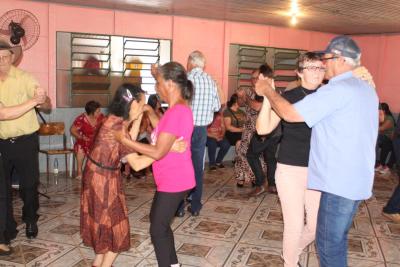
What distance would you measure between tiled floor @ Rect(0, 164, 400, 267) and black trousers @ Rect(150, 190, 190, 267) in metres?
0.79

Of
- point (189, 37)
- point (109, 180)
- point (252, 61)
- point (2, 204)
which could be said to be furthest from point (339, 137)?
point (252, 61)

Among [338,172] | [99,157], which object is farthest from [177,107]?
[338,172]

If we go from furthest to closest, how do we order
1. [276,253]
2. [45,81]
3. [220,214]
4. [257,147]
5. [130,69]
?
[130,69], [45,81], [257,147], [220,214], [276,253]

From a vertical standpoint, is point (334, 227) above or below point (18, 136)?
below

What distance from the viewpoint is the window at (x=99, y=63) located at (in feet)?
22.1

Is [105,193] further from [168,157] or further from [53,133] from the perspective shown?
[53,133]

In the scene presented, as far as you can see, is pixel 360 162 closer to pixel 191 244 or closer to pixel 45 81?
pixel 191 244

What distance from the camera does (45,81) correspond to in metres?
6.62

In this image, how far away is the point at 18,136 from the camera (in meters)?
3.61

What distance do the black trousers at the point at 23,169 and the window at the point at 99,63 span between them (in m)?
3.21

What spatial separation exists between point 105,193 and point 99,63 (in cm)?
473

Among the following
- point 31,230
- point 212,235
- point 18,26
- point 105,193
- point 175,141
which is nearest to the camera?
point 175,141

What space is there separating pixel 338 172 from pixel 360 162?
131 millimetres

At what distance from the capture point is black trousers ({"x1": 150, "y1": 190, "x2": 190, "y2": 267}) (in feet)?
8.63
